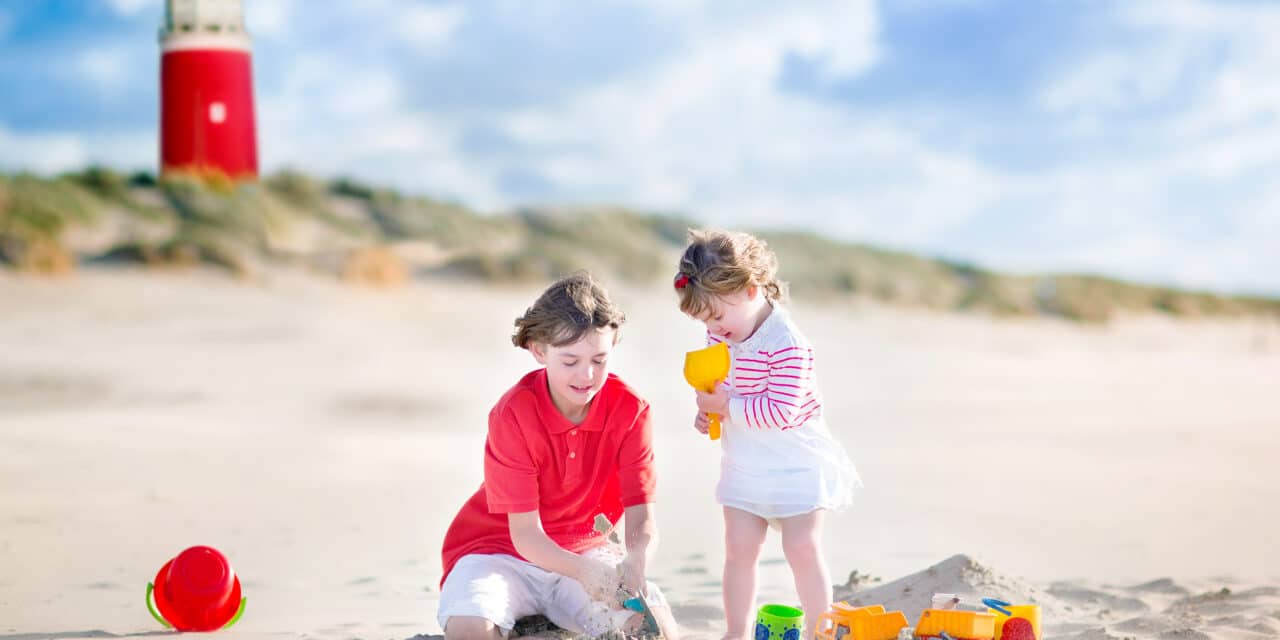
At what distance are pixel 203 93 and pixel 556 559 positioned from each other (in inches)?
734

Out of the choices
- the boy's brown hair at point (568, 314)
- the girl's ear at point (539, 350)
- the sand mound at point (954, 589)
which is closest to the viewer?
the boy's brown hair at point (568, 314)

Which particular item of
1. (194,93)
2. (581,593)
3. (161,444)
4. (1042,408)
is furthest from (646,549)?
(194,93)

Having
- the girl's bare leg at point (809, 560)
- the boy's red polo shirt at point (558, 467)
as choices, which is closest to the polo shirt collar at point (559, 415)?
the boy's red polo shirt at point (558, 467)

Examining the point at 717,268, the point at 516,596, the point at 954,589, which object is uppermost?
the point at 717,268

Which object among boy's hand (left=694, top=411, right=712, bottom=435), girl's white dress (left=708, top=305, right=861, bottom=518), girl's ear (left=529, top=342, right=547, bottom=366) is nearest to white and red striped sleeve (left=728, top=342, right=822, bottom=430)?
girl's white dress (left=708, top=305, right=861, bottom=518)

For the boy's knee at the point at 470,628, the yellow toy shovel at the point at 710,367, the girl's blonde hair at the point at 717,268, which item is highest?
the girl's blonde hair at the point at 717,268

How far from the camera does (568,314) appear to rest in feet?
11.6

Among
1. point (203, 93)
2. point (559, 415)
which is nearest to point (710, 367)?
point (559, 415)

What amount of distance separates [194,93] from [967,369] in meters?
13.2

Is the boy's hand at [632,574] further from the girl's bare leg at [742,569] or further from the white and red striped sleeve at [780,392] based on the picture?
the white and red striped sleeve at [780,392]

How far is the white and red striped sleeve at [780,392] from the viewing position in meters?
3.71

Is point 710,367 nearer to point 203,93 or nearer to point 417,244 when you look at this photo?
point 417,244

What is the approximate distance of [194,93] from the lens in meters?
20.3

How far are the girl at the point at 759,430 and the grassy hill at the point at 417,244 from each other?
11741 mm
